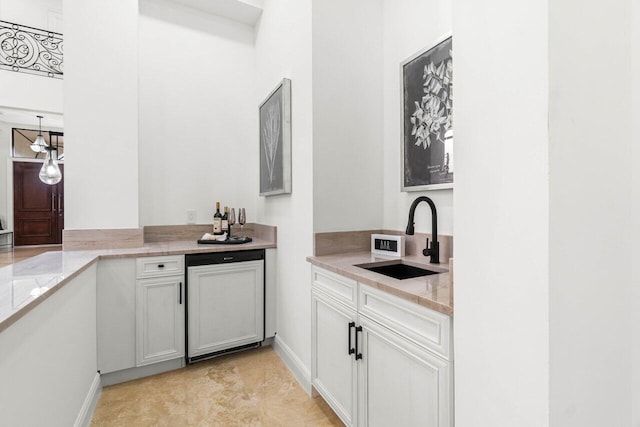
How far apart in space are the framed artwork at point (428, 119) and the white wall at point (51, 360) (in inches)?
72.7

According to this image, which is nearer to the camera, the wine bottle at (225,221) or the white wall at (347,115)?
the white wall at (347,115)

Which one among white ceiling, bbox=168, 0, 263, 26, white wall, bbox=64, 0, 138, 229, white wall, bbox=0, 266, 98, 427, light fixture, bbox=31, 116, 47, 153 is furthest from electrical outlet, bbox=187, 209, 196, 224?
light fixture, bbox=31, 116, 47, 153

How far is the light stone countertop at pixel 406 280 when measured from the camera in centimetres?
106

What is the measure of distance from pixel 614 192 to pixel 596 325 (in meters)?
0.34

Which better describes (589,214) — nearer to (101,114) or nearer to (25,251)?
(101,114)

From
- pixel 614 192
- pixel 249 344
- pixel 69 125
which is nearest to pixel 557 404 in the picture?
pixel 614 192

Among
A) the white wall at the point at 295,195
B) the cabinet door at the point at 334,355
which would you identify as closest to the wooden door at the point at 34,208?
the white wall at the point at 295,195

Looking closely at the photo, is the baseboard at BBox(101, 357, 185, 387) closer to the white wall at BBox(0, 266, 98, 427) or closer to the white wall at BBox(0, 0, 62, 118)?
the white wall at BBox(0, 266, 98, 427)

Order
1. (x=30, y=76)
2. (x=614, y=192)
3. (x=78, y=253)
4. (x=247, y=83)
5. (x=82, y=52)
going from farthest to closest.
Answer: (x=30, y=76)
(x=247, y=83)
(x=82, y=52)
(x=78, y=253)
(x=614, y=192)

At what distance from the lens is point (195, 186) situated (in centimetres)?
294

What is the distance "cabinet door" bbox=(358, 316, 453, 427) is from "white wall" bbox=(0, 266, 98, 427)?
1.24 metres

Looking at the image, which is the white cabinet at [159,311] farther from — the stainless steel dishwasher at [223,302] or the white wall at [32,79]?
the white wall at [32,79]

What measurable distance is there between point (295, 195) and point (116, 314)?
4.81 feet

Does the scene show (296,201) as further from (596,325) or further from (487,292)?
(596,325)
